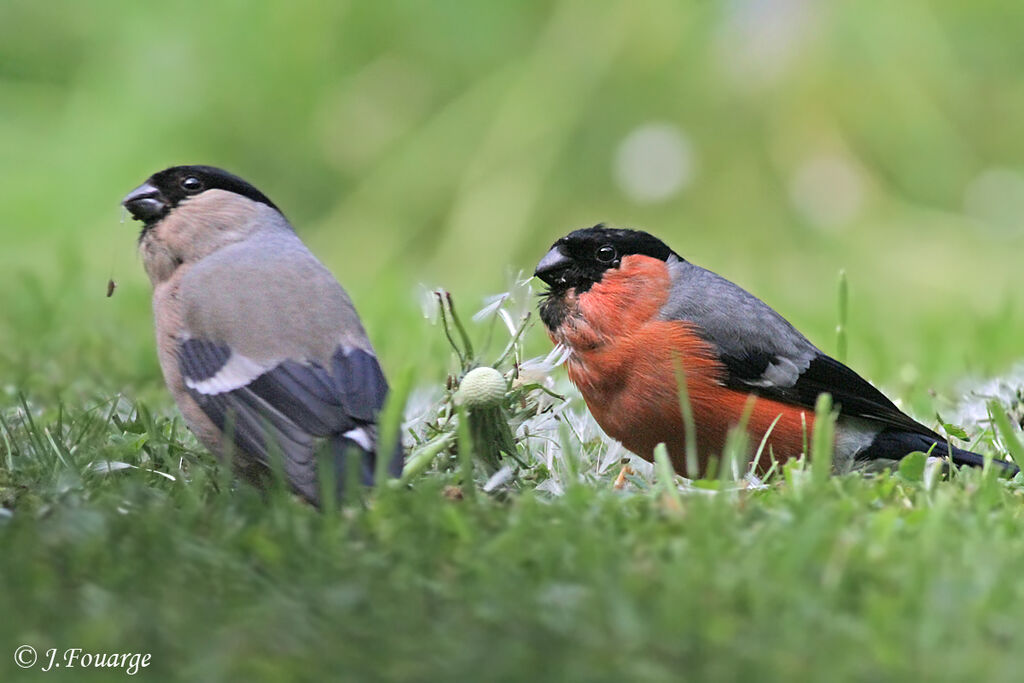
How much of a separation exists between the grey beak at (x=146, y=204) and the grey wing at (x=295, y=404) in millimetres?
563

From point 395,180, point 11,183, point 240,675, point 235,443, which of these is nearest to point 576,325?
point 235,443

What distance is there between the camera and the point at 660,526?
2.11 meters

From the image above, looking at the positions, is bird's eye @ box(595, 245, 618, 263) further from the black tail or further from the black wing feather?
the black tail

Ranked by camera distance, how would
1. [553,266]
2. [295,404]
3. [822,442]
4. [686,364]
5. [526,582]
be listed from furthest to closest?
[553,266], [686,364], [295,404], [822,442], [526,582]

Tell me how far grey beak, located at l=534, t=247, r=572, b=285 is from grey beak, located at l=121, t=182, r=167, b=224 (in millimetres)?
916

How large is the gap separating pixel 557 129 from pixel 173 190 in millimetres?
4682

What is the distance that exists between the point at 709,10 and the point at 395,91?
1.94 m

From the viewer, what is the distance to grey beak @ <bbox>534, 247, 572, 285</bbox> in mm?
3205

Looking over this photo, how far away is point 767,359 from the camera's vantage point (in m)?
3.17

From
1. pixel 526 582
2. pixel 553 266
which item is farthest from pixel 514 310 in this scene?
pixel 526 582

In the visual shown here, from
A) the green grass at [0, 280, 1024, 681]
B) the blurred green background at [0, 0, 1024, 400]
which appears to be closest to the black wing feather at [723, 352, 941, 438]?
the green grass at [0, 280, 1024, 681]

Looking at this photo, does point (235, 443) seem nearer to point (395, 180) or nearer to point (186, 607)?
point (186, 607)

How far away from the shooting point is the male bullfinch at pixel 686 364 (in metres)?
3.02
